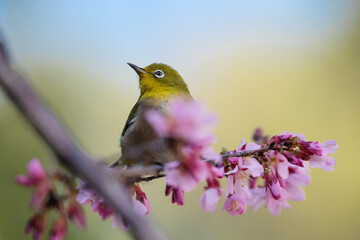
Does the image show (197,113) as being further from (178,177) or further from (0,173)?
(0,173)

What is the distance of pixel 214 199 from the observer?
1485 mm

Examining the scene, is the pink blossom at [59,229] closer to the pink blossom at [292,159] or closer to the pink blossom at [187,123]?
the pink blossom at [187,123]

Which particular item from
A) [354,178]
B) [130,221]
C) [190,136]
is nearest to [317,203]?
[354,178]

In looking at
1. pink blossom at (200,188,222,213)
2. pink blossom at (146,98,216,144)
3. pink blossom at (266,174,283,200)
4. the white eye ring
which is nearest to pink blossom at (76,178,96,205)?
pink blossom at (200,188,222,213)

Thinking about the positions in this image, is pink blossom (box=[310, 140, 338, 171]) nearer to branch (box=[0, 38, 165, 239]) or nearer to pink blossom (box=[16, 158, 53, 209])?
pink blossom (box=[16, 158, 53, 209])

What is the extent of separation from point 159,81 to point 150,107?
612 mm

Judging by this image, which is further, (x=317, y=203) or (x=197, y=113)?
(x=317, y=203)

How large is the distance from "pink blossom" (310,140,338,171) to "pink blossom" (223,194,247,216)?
0.35 meters

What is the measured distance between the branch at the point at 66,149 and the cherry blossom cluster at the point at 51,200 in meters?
0.48

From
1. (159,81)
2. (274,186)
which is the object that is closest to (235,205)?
(274,186)

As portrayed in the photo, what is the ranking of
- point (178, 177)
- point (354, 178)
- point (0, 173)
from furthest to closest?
point (354, 178) → point (0, 173) → point (178, 177)

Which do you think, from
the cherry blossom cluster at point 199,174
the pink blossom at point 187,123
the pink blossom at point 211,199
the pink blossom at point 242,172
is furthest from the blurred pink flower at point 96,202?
the pink blossom at point 187,123

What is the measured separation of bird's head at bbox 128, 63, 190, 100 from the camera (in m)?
3.54

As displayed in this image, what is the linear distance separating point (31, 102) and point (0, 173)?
524 centimetres
